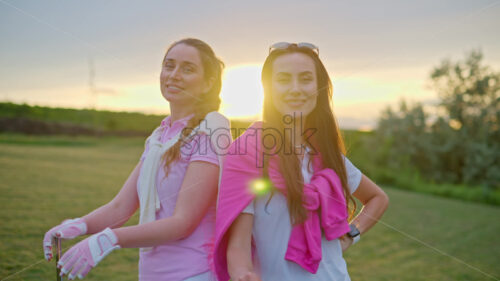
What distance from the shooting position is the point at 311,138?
6.30 ft

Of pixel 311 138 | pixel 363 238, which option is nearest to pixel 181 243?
pixel 311 138

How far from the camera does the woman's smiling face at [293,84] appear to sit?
1761mm

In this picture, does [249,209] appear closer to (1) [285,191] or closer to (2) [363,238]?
(1) [285,191]

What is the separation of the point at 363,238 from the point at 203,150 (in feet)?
21.7

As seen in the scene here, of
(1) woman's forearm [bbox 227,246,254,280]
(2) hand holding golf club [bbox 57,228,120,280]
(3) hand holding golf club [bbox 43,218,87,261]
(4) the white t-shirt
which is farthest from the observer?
(3) hand holding golf club [bbox 43,218,87,261]

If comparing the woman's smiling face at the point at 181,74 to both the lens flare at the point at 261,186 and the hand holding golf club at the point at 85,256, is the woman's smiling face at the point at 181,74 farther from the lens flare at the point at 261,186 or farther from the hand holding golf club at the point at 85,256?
the hand holding golf club at the point at 85,256

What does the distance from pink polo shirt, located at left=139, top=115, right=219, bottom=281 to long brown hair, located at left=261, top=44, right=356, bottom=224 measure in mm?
327

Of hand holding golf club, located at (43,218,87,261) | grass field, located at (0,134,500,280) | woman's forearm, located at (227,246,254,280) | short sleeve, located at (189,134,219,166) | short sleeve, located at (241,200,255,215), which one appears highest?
short sleeve, located at (189,134,219,166)

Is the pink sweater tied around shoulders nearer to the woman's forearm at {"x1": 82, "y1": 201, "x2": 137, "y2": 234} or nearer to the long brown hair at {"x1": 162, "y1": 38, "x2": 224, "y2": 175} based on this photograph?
the long brown hair at {"x1": 162, "y1": 38, "x2": 224, "y2": 175}

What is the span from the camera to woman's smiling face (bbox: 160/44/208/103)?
73.9 inches

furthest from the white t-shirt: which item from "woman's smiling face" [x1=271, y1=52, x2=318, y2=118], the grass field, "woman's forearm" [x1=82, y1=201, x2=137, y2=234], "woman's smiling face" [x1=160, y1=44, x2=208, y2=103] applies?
the grass field

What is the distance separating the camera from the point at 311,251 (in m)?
1.61

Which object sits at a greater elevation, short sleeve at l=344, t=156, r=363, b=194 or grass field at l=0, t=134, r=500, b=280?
short sleeve at l=344, t=156, r=363, b=194

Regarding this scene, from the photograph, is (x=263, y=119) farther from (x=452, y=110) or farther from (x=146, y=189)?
(x=452, y=110)
